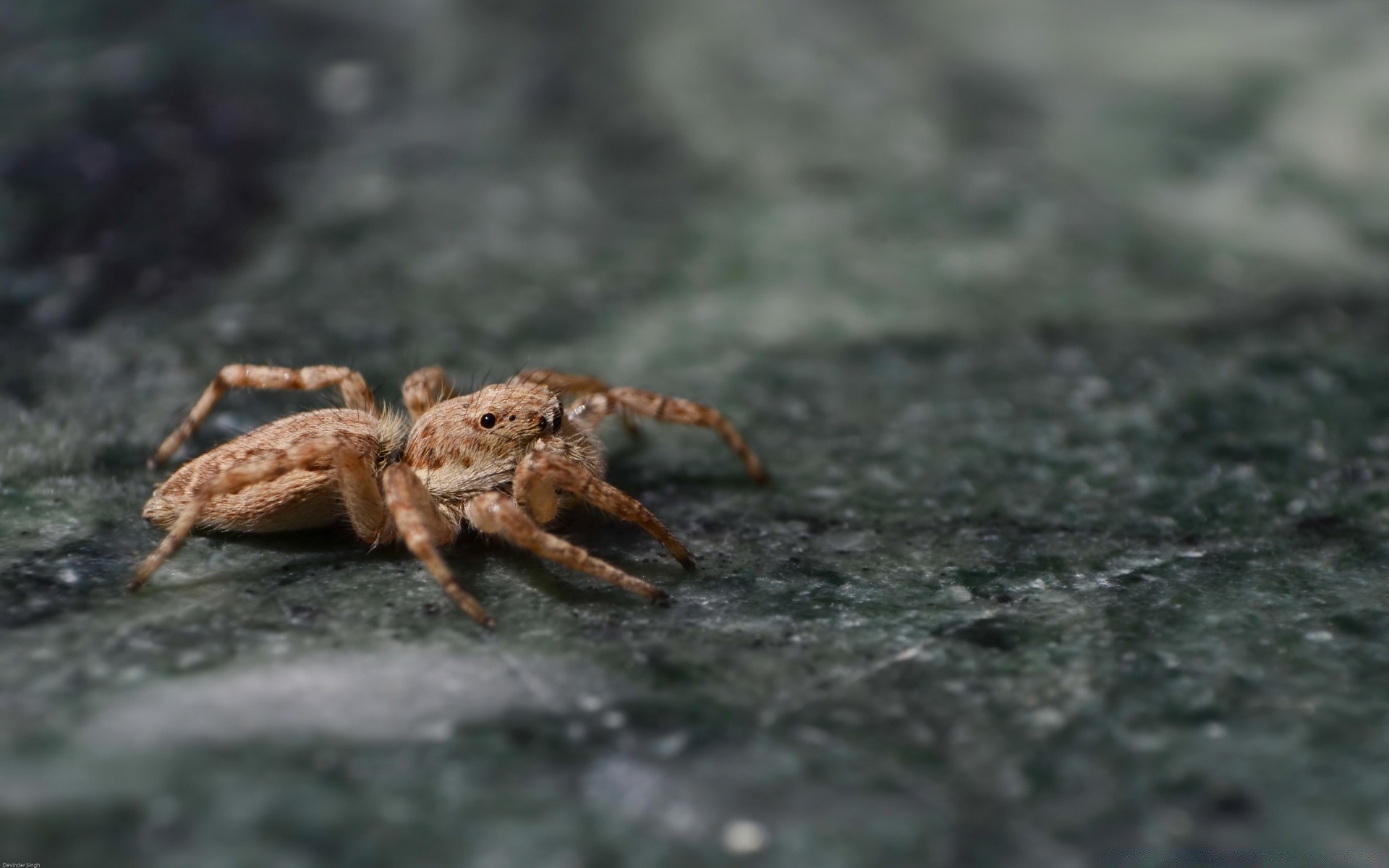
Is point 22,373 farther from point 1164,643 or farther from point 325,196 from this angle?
point 1164,643

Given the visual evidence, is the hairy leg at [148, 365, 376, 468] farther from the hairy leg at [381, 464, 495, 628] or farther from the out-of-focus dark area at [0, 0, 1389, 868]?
the hairy leg at [381, 464, 495, 628]

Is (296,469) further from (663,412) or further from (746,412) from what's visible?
(746,412)

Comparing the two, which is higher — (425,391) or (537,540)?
(425,391)

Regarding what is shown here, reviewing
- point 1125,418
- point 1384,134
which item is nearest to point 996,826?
point 1125,418

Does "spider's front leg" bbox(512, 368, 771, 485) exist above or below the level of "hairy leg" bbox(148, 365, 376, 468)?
below

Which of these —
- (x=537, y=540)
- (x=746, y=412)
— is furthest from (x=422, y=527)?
(x=746, y=412)

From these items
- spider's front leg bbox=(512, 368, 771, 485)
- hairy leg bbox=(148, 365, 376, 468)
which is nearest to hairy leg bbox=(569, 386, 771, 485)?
spider's front leg bbox=(512, 368, 771, 485)
